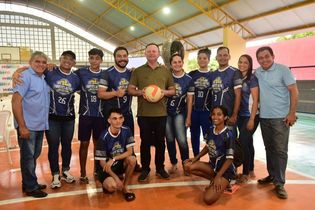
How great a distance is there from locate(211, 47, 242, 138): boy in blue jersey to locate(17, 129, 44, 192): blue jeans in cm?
230

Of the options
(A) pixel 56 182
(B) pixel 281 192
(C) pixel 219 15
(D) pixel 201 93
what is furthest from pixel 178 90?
(C) pixel 219 15

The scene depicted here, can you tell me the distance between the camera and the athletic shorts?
341cm

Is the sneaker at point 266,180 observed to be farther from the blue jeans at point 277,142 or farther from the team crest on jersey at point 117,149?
the team crest on jersey at point 117,149

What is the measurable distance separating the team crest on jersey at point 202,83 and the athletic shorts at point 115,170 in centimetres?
152

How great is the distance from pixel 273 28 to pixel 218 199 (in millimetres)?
12315

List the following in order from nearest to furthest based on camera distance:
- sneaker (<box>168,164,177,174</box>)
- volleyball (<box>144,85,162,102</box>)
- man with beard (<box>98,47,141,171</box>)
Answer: volleyball (<box>144,85,162,102</box>) → man with beard (<box>98,47,141,171</box>) → sneaker (<box>168,164,177,174</box>)

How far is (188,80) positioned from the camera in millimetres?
4023

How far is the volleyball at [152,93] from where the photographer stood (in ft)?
11.6

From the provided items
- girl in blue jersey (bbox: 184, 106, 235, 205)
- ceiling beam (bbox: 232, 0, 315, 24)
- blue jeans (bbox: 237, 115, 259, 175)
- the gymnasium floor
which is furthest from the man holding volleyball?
ceiling beam (bbox: 232, 0, 315, 24)

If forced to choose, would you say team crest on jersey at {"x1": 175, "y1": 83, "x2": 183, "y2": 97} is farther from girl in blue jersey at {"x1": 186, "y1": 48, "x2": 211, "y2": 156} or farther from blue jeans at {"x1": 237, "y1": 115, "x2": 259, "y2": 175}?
blue jeans at {"x1": 237, "y1": 115, "x2": 259, "y2": 175}

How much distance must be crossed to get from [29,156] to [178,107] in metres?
2.01

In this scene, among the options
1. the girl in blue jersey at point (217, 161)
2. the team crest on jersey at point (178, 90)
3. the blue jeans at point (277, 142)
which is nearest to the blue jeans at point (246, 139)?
the blue jeans at point (277, 142)

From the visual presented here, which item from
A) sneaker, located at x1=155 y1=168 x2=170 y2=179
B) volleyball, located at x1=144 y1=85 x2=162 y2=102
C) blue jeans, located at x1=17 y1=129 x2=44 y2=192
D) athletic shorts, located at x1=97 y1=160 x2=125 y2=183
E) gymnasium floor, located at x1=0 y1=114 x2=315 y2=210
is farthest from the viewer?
sneaker, located at x1=155 y1=168 x2=170 y2=179

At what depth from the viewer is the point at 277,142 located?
3393mm
